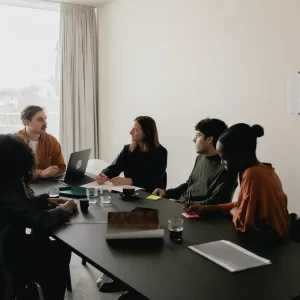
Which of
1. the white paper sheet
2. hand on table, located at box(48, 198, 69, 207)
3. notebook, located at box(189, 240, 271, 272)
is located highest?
the white paper sheet

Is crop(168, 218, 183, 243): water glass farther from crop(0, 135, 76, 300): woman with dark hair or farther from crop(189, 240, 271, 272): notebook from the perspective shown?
crop(0, 135, 76, 300): woman with dark hair

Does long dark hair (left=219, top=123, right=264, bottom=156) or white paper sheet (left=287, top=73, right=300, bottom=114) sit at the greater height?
white paper sheet (left=287, top=73, right=300, bottom=114)

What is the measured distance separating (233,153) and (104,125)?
3451 mm

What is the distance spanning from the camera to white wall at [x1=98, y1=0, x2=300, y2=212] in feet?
10.0

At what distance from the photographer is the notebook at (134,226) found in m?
1.82

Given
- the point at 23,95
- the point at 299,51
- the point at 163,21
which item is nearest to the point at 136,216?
the point at 299,51

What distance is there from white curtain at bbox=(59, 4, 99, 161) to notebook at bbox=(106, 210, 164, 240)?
336cm

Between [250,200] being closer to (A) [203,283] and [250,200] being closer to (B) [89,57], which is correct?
(A) [203,283]

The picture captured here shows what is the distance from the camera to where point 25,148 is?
2.02 m

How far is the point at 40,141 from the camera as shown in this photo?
11.6ft

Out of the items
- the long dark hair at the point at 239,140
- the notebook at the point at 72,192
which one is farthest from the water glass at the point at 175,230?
the notebook at the point at 72,192

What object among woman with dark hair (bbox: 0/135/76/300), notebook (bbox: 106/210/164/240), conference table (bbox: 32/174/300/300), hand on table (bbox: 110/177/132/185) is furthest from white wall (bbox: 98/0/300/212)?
woman with dark hair (bbox: 0/135/76/300)

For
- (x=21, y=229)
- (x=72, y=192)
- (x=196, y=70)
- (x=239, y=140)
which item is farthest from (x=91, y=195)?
(x=196, y=70)

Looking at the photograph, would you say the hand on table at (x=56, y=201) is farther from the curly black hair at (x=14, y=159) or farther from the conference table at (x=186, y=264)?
the curly black hair at (x=14, y=159)
